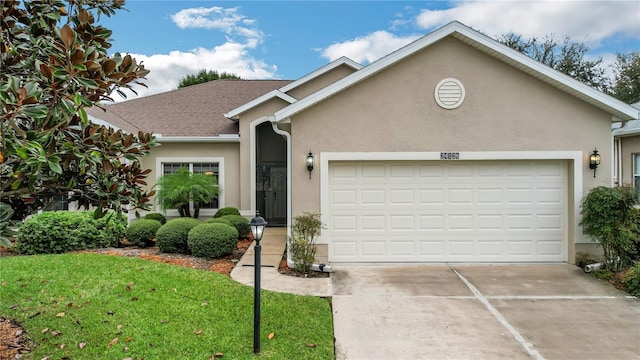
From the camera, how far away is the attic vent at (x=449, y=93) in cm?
818

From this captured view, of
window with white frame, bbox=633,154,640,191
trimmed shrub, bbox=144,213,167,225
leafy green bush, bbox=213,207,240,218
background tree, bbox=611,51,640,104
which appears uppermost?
background tree, bbox=611,51,640,104

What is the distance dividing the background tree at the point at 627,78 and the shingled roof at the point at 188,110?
1053 inches

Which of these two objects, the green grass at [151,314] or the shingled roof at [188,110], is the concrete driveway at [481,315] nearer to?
the green grass at [151,314]

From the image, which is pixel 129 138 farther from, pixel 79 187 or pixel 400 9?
pixel 400 9

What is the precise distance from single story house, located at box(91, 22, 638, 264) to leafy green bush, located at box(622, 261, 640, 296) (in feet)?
4.33

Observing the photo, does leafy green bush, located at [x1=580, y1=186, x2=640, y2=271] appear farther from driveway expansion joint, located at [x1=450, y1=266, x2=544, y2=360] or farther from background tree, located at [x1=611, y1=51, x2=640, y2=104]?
background tree, located at [x1=611, y1=51, x2=640, y2=104]

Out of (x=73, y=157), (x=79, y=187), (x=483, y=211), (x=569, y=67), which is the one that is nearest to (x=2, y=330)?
(x=79, y=187)

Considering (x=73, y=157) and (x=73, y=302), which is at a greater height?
(x=73, y=157)

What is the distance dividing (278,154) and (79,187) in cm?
1109

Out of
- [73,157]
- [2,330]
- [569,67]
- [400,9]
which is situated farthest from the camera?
[569,67]

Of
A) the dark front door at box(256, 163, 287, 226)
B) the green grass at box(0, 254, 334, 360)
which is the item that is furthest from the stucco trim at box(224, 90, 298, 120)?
the green grass at box(0, 254, 334, 360)

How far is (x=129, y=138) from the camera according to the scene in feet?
12.4

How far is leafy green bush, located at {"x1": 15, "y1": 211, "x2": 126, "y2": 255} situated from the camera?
916 cm

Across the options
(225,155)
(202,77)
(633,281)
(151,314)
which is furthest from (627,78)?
(151,314)
